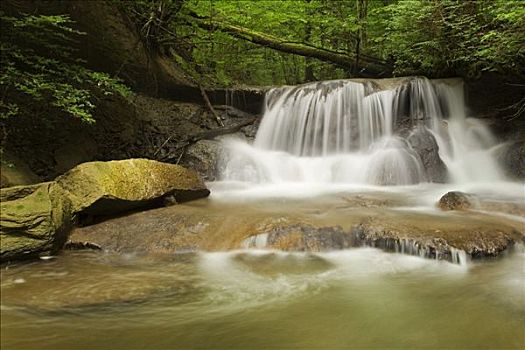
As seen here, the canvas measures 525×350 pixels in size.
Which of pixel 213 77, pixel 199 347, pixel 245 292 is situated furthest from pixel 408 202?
pixel 213 77

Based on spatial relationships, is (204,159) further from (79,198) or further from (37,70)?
(79,198)

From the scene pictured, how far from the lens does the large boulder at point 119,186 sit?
499 centimetres

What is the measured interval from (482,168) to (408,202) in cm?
324

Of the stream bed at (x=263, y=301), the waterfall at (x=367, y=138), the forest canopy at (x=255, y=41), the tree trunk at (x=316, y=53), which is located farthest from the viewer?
the tree trunk at (x=316, y=53)

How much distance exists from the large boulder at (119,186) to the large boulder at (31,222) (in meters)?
0.38

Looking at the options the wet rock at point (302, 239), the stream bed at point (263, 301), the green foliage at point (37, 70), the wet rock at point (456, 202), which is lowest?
the stream bed at point (263, 301)

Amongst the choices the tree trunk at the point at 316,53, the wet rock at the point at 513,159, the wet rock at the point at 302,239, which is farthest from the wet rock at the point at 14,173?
the wet rock at the point at 513,159

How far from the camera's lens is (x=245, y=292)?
3.34 meters

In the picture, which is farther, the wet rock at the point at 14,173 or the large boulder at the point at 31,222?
the wet rock at the point at 14,173

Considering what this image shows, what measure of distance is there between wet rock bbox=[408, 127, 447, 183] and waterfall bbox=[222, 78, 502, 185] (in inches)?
0.8

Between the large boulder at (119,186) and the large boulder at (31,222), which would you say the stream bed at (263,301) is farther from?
the large boulder at (119,186)

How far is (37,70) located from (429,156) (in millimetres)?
7305

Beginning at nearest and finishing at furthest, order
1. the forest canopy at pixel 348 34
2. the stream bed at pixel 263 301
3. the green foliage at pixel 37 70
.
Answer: the stream bed at pixel 263 301, the green foliage at pixel 37 70, the forest canopy at pixel 348 34

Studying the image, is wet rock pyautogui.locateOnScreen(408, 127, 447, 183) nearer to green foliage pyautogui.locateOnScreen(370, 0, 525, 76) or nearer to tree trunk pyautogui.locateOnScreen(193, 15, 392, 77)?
green foliage pyautogui.locateOnScreen(370, 0, 525, 76)
